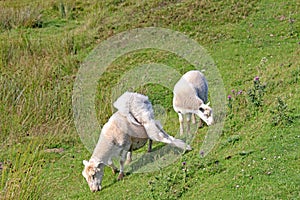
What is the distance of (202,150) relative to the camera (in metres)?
8.17

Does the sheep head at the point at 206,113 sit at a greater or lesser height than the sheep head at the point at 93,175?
greater

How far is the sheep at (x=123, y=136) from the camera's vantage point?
8.46 m

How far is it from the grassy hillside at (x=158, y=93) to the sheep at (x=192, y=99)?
1.12ft

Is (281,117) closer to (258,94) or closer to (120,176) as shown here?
(258,94)

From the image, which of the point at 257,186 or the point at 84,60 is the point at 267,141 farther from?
the point at 84,60

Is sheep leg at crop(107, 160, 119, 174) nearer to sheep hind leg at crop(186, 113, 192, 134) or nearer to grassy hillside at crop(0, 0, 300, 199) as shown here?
grassy hillside at crop(0, 0, 300, 199)

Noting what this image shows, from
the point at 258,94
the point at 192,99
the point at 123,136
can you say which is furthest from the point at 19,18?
the point at 258,94

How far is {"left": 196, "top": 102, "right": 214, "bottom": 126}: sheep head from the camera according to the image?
9352 mm

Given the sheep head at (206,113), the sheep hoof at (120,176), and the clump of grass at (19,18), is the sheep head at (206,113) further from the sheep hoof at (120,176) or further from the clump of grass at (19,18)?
the clump of grass at (19,18)

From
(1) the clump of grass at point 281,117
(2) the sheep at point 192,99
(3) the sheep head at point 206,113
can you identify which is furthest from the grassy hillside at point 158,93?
(2) the sheep at point 192,99

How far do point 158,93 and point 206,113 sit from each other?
297 centimetres

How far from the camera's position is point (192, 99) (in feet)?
31.3

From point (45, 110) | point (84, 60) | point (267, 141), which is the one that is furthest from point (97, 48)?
point (267, 141)

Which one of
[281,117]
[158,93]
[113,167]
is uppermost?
[281,117]
